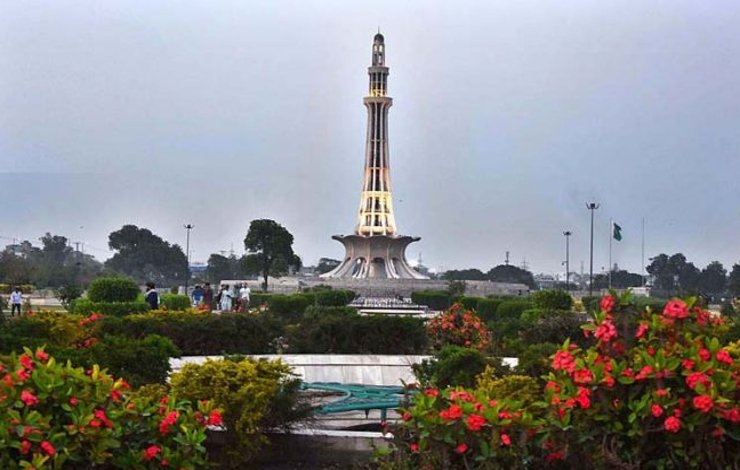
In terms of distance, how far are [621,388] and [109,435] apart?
6.81 feet

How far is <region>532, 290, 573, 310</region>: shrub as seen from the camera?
1989cm

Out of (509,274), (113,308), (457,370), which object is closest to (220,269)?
(509,274)

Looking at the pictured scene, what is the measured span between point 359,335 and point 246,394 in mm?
6287

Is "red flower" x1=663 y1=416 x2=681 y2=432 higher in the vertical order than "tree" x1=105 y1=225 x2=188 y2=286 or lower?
lower

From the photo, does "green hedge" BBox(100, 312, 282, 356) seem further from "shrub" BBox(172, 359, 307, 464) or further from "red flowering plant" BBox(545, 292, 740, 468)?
"red flowering plant" BBox(545, 292, 740, 468)

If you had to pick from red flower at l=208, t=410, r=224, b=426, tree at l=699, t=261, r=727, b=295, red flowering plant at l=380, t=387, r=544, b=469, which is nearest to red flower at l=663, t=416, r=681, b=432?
red flowering plant at l=380, t=387, r=544, b=469

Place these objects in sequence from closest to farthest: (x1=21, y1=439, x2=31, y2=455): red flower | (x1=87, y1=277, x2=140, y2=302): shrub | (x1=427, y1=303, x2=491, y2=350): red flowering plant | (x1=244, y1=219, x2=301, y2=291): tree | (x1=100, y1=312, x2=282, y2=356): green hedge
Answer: (x1=21, y1=439, x2=31, y2=455): red flower < (x1=100, y1=312, x2=282, y2=356): green hedge < (x1=427, y1=303, x2=491, y2=350): red flowering plant < (x1=87, y1=277, x2=140, y2=302): shrub < (x1=244, y1=219, x2=301, y2=291): tree

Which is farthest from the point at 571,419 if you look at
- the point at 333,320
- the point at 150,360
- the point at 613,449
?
the point at 333,320

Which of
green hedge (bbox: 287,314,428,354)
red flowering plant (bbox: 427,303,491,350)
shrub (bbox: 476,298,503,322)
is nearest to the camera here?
green hedge (bbox: 287,314,428,354)

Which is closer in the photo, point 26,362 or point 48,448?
point 48,448

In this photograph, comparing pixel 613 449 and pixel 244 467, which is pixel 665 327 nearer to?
pixel 613 449

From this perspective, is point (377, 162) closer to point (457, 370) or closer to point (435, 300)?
point (435, 300)

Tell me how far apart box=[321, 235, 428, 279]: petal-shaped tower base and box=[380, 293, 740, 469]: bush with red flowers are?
54573mm

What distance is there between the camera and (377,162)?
191ft
